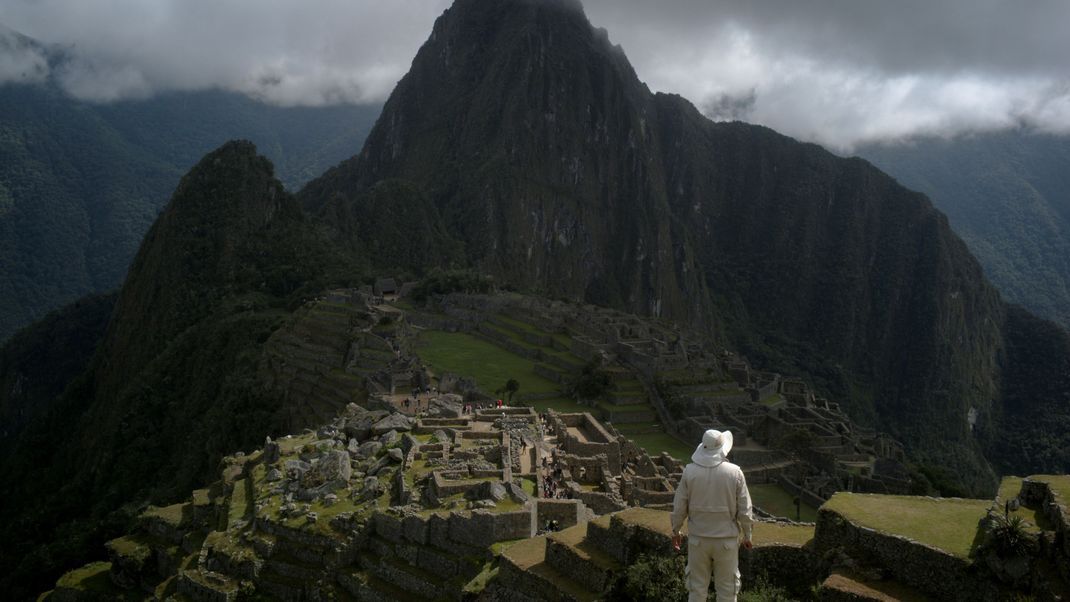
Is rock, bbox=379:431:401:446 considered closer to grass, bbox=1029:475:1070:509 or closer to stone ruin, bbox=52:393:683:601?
stone ruin, bbox=52:393:683:601

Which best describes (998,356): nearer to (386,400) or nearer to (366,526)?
(386,400)

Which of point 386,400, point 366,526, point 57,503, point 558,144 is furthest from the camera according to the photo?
point 558,144

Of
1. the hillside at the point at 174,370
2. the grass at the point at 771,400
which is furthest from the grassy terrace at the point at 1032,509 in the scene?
the grass at the point at 771,400

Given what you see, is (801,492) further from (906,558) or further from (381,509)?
(906,558)

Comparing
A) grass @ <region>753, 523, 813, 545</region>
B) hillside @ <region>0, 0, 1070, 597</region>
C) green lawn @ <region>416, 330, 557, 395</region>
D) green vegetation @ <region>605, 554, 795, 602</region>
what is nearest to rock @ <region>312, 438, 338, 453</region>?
hillside @ <region>0, 0, 1070, 597</region>

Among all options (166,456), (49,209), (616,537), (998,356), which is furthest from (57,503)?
(998,356)

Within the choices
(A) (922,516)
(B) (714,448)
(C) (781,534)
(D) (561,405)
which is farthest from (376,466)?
(D) (561,405)
